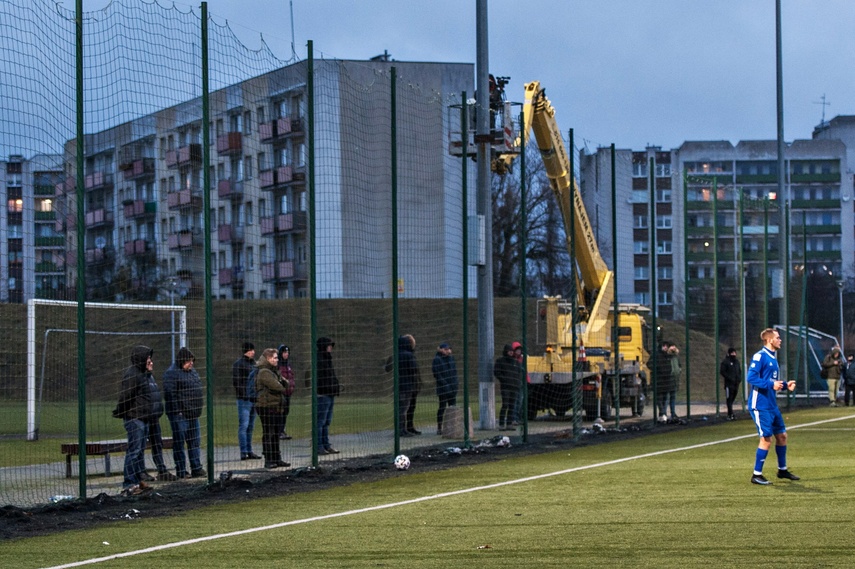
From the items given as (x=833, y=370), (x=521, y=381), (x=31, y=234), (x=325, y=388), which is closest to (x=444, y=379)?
(x=521, y=381)

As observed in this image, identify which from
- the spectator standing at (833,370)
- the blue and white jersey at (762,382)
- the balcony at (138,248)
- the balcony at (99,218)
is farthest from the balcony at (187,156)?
the spectator standing at (833,370)

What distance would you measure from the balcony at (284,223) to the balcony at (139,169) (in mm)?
2000

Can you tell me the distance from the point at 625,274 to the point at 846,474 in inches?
507

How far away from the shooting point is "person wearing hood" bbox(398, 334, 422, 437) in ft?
62.3

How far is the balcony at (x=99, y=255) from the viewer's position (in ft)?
41.1

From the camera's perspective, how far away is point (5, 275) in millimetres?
11766

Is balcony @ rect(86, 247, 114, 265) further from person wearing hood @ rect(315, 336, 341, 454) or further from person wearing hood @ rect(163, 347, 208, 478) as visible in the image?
person wearing hood @ rect(315, 336, 341, 454)

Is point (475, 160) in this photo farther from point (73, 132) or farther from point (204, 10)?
point (73, 132)

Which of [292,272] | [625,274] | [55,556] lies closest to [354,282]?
[292,272]

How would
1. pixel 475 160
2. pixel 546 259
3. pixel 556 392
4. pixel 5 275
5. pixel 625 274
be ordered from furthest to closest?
pixel 546 259 < pixel 625 274 < pixel 556 392 < pixel 475 160 < pixel 5 275

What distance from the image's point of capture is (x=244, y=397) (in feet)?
56.5

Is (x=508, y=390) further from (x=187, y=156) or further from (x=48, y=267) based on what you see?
(x=48, y=267)

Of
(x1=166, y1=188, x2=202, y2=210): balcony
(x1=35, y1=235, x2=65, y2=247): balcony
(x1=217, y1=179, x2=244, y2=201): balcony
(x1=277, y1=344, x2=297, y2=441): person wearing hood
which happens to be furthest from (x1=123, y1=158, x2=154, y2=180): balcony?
(x1=277, y1=344, x2=297, y2=441): person wearing hood

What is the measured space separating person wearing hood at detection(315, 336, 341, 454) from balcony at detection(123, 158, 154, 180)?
12.3 ft
